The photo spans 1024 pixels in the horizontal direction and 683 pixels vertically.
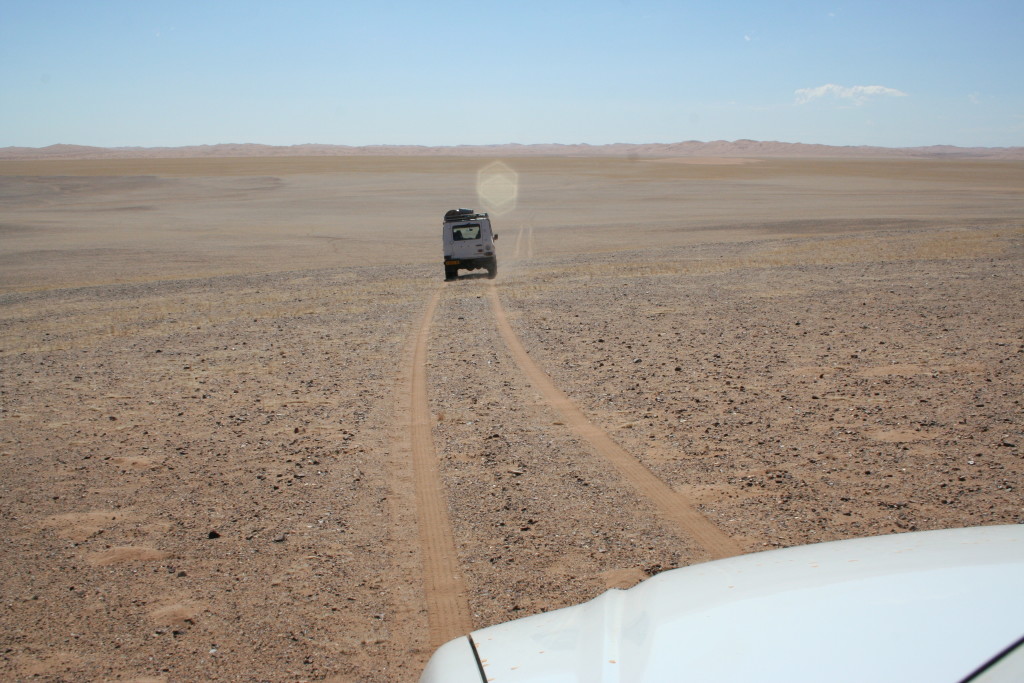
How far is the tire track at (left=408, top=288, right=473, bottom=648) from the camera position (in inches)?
182

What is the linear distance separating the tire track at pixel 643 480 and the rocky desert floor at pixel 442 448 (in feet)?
0.10

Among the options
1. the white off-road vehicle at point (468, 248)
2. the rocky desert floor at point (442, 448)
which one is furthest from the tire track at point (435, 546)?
the white off-road vehicle at point (468, 248)

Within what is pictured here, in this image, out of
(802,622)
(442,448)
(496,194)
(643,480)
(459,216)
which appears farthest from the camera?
(496,194)

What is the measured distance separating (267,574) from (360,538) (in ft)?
2.33

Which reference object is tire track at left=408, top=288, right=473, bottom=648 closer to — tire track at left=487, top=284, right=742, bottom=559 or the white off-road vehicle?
tire track at left=487, top=284, right=742, bottom=559

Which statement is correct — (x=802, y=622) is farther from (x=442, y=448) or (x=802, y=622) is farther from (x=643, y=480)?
(x=442, y=448)

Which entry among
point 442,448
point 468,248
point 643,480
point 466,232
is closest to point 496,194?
point 466,232

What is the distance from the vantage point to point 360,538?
5773 mm

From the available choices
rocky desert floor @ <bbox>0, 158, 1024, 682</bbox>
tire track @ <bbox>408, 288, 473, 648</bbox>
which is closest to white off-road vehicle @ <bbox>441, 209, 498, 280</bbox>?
rocky desert floor @ <bbox>0, 158, 1024, 682</bbox>

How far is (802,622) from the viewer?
6.77ft

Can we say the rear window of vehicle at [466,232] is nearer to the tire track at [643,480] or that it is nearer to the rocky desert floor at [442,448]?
the rocky desert floor at [442,448]

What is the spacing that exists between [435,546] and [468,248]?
18.4m

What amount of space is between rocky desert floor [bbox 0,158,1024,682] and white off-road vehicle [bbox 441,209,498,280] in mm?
3331

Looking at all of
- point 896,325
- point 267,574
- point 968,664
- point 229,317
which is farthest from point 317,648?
point 229,317
